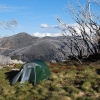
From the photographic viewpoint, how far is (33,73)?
25.5 m

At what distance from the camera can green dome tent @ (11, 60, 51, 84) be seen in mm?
24828

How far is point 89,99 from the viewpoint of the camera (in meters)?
17.7

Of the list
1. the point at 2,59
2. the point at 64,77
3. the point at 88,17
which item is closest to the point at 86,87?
the point at 64,77

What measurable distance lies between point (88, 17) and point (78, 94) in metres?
22.2

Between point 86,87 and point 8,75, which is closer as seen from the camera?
point 86,87

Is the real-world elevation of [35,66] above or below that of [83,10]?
below

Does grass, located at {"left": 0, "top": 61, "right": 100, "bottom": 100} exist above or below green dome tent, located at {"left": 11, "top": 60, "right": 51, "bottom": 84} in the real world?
below

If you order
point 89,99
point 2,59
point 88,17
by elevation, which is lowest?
point 89,99

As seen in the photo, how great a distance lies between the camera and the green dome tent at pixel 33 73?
977 inches

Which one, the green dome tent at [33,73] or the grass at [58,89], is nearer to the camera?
the grass at [58,89]

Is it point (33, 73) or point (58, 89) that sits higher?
point (33, 73)

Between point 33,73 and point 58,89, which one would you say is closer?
point 58,89

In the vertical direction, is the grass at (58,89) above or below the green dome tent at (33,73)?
below

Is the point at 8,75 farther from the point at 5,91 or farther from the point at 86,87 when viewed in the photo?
the point at 86,87
